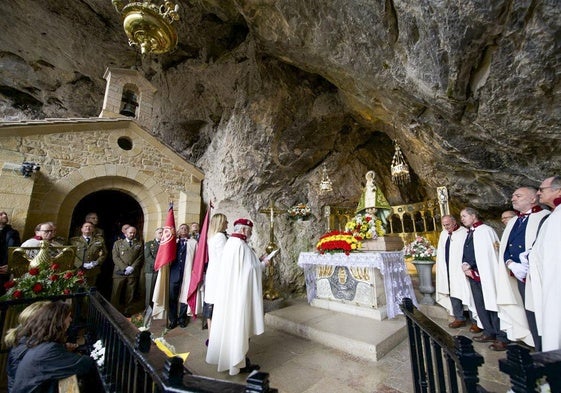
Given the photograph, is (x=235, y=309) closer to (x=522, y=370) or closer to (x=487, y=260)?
(x=522, y=370)

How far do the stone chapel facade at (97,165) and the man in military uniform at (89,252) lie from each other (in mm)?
1074

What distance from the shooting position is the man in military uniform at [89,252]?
5.75m

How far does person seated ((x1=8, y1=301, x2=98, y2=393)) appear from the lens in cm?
183

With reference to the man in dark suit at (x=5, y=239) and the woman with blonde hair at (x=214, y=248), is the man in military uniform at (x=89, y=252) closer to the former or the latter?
the man in dark suit at (x=5, y=239)

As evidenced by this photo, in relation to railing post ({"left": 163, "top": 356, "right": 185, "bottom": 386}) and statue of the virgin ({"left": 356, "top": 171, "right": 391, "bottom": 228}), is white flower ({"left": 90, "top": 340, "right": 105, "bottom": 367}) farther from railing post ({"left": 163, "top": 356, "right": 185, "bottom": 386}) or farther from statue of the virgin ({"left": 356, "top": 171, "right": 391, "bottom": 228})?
statue of the virgin ({"left": 356, "top": 171, "right": 391, "bottom": 228})

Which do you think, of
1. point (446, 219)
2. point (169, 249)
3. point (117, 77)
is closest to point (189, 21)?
point (117, 77)

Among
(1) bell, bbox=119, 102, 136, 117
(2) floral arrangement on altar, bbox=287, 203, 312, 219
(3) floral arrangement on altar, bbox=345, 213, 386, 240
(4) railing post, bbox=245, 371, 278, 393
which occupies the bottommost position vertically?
(4) railing post, bbox=245, 371, 278, 393

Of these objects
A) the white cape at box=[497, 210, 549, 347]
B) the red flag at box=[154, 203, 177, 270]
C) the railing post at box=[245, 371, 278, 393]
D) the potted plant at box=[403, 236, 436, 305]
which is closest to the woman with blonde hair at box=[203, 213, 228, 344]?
the red flag at box=[154, 203, 177, 270]

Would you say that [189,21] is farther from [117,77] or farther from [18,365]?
[18,365]

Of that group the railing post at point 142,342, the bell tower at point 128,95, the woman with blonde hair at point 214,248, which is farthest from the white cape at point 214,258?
the bell tower at point 128,95

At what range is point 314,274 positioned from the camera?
604 cm

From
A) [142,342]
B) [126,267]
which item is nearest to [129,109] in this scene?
[126,267]

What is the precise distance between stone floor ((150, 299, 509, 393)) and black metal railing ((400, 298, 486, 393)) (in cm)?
106

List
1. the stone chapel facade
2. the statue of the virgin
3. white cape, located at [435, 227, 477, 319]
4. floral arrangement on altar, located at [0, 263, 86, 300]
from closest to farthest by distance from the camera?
floral arrangement on altar, located at [0, 263, 86, 300] → white cape, located at [435, 227, 477, 319] → the stone chapel facade → the statue of the virgin
